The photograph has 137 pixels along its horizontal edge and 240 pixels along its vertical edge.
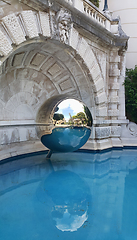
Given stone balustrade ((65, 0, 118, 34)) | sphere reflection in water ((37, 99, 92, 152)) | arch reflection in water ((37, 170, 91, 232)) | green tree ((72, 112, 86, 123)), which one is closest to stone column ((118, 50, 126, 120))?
stone balustrade ((65, 0, 118, 34))

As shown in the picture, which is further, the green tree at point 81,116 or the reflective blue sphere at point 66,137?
the green tree at point 81,116

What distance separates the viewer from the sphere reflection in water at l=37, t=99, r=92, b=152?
414cm

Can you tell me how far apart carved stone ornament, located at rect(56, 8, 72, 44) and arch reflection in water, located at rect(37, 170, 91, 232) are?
134 inches

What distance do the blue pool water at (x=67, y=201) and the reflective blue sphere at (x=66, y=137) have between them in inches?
19.3

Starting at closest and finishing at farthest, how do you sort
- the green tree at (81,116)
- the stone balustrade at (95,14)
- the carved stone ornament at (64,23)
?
1. the green tree at (81,116)
2. the carved stone ornament at (64,23)
3. the stone balustrade at (95,14)

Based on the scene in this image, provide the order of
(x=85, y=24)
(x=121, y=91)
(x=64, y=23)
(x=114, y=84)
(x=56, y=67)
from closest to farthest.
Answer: (x=64, y=23)
(x=85, y=24)
(x=56, y=67)
(x=114, y=84)
(x=121, y=91)

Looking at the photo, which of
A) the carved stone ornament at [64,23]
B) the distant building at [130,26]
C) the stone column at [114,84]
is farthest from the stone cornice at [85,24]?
the distant building at [130,26]

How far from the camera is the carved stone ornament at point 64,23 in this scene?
4.59m

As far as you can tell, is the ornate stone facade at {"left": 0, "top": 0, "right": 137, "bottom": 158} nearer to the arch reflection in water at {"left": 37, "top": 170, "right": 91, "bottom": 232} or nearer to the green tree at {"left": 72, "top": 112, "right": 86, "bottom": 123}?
the green tree at {"left": 72, "top": 112, "right": 86, "bottom": 123}

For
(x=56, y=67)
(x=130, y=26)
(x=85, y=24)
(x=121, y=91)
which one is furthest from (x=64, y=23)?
(x=130, y=26)

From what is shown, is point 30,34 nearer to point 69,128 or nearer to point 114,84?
point 69,128

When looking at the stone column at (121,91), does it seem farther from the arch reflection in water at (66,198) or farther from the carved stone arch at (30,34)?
the arch reflection in water at (66,198)

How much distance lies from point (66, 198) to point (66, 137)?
1.61m

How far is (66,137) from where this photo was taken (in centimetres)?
409
